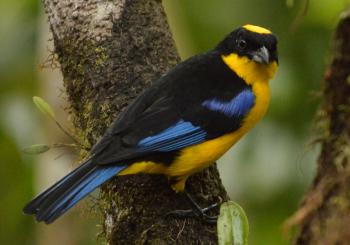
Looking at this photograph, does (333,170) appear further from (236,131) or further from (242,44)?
(242,44)

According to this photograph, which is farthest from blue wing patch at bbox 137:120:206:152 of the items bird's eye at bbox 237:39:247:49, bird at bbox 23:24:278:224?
bird's eye at bbox 237:39:247:49

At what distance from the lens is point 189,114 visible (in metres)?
4.18

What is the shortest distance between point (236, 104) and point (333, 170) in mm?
1605

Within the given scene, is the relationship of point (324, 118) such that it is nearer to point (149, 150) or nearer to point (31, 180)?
point (149, 150)

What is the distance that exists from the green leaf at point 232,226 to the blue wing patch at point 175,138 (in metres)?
0.70

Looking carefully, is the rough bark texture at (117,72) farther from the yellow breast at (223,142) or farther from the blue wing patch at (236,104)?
the blue wing patch at (236,104)

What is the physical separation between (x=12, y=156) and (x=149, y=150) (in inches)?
103

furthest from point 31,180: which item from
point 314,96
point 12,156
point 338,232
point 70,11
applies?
point 338,232

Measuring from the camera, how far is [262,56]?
14.7 ft

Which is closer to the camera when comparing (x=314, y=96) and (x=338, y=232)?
(x=338, y=232)

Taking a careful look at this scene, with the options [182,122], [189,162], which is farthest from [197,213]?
[182,122]

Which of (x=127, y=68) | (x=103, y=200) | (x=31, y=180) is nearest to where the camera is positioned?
(x=103, y=200)

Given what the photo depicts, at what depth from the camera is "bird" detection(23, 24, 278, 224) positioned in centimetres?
382

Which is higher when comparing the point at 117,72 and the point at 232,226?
the point at 117,72
